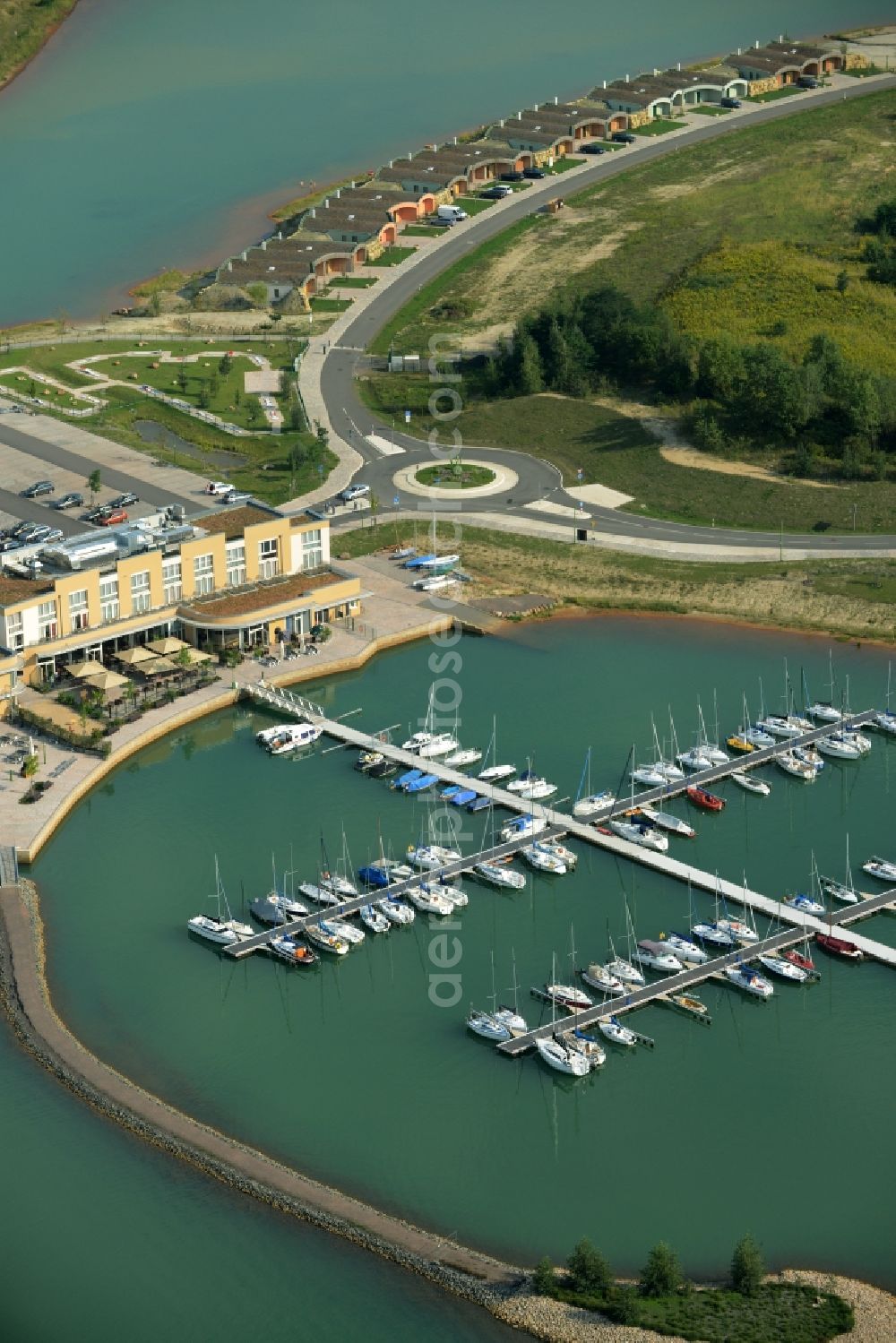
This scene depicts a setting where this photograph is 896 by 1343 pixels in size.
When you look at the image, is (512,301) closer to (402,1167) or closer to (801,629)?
(801,629)

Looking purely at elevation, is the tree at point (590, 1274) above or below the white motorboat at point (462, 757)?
below

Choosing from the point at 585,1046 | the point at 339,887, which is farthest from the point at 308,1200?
the point at 339,887

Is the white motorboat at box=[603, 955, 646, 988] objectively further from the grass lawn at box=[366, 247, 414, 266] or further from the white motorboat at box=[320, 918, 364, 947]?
the grass lawn at box=[366, 247, 414, 266]

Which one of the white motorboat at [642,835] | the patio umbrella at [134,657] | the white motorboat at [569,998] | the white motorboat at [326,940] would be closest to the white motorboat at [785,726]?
the white motorboat at [642,835]

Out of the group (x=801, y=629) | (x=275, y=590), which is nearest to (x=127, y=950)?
(x=275, y=590)

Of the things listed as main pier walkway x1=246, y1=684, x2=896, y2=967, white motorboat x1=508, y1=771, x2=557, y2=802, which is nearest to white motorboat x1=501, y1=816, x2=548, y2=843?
Answer: main pier walkway x1=246, y1=684, x2=896, y2=967

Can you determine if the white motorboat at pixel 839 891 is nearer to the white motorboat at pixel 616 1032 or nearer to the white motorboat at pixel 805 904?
the white motorboat at pixel 805 904
